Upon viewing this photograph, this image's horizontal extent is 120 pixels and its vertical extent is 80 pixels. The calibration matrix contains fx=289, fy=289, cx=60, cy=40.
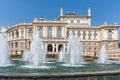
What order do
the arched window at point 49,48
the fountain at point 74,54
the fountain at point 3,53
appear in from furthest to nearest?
the arched window at point 49,48, the fountain at point 74,54, the fountain at point 3,53

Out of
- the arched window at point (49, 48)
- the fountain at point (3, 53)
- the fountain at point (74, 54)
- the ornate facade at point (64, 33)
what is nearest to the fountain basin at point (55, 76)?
the fountain at point (3, 53)

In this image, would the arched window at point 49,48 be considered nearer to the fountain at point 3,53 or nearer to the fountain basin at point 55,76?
the fountain at point 3,53

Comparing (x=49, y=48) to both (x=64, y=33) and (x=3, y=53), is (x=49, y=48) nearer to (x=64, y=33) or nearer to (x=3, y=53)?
(x=64, y=33)

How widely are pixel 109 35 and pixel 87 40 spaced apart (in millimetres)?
7350

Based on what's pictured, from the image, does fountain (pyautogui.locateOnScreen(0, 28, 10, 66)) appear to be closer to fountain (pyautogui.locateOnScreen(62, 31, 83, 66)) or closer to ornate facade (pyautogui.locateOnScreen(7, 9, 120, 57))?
fountain (pyautogui.locateOnScreen(62, 31, 83, 66))

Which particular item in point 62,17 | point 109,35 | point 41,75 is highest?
point 62,17

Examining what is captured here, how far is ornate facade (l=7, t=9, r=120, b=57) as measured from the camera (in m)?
87.2

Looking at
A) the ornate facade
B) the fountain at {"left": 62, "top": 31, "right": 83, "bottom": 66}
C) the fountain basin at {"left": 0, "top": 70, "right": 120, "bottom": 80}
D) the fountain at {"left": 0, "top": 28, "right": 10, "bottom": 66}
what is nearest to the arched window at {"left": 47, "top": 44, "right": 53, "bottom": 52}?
the ornate facade

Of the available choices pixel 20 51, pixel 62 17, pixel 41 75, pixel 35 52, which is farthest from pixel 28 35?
pixel 41 75

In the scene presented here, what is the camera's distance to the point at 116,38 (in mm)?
90000

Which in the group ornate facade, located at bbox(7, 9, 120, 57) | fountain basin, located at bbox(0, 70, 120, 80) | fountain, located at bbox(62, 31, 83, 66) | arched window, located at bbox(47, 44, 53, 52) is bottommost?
fountain basin, located at bbox(0, 70, 120, 80)

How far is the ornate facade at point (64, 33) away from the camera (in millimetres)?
87250

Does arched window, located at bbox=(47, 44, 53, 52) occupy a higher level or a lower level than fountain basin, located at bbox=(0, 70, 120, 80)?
higher

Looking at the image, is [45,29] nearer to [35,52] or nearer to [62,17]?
[62,17]
